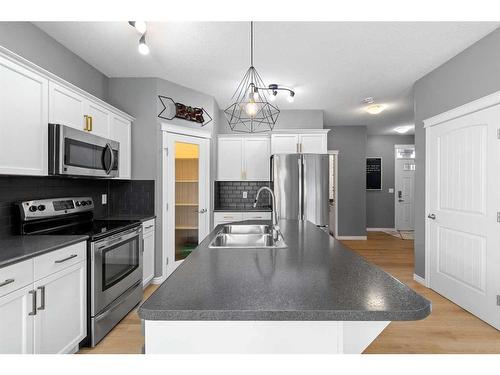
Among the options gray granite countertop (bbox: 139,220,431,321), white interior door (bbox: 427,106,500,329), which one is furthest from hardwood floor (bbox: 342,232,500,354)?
gray granite countertop (bbox: 139,220,431,321)

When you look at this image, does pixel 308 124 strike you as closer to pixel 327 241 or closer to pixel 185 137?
pixel 185 137

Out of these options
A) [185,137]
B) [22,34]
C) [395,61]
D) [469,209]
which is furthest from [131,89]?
[469,209]

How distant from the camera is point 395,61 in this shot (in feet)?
10.2

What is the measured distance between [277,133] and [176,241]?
86.5 inches

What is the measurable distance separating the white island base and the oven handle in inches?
60.6

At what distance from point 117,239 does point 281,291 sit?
189 centimetres

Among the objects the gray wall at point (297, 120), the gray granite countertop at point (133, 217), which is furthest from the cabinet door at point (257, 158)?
the gray granite countertop at point (133, 217)

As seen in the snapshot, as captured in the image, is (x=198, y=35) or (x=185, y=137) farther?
(x=185, y=137)

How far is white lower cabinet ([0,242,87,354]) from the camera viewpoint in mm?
1468

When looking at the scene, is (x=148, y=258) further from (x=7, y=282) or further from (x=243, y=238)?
(x=7, y=282)

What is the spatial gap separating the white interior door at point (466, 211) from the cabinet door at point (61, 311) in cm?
319

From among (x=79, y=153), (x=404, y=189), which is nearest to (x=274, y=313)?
(x=79, y=153)

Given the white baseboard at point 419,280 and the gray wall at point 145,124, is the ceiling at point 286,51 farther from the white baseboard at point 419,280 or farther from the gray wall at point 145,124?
the white baseboard at point 419,280

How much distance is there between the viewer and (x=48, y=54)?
8.43 feet
